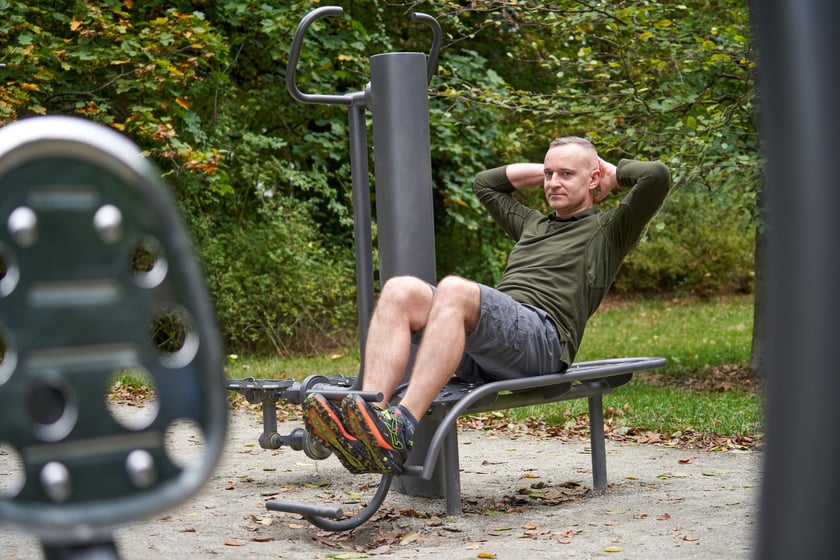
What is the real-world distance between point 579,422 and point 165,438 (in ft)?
21.0

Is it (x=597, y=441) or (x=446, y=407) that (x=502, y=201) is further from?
(x=446, y=407)

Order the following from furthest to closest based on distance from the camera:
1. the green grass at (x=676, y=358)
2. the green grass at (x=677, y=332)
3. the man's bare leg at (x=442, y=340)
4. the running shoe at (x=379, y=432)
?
the green grass at (x=677, y=332)
the green grass at (x=676, y=358)
the man's bare leg at (x=442, y=340)
the running shoe at (x=379, y=432)

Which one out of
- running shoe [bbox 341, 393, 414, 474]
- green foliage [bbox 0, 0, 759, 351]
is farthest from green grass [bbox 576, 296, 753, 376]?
running shoe [bbox 341, 393, 414, 474]

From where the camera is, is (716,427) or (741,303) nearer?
(716,427)

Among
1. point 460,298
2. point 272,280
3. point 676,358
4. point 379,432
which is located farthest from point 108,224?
point 272,280

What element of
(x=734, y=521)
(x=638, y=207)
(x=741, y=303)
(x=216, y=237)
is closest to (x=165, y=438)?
(x=734, y=521)

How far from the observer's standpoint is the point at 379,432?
10.8 ft

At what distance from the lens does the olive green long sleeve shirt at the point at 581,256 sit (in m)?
→ 4.27

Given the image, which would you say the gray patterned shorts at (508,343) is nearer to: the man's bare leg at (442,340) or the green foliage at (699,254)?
the man's bare leg at (442,340)

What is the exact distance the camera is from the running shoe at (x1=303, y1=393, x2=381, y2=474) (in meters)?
3.27

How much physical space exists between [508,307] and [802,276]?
3.49 meters

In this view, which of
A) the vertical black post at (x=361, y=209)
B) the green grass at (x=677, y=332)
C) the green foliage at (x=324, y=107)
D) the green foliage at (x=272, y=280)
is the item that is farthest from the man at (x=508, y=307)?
the green foliage at (x=272, y=280)

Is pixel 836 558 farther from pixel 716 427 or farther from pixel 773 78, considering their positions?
pixel 716 427

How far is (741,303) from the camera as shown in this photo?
1623 centimetres
